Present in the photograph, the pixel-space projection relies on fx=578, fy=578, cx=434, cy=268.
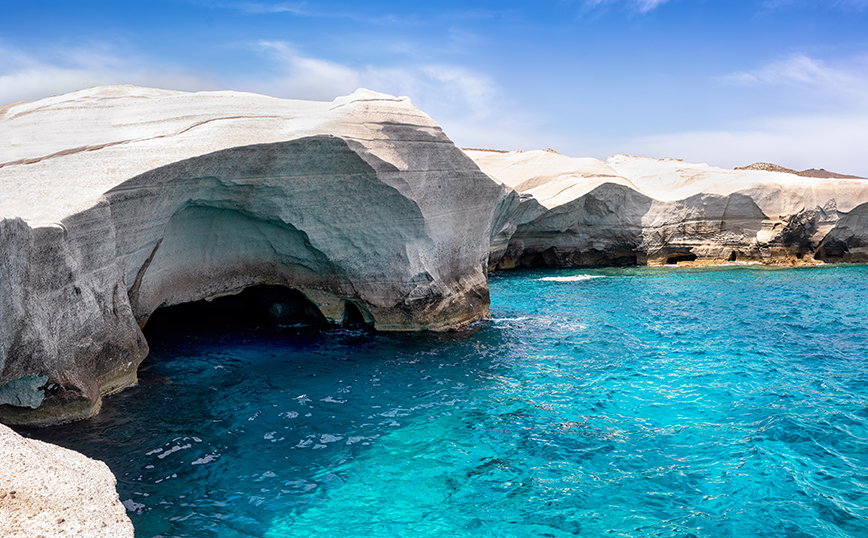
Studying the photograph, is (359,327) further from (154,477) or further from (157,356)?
(154,477)

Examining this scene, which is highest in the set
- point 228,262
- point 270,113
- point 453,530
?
point 270,113

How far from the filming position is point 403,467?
25.6 feet

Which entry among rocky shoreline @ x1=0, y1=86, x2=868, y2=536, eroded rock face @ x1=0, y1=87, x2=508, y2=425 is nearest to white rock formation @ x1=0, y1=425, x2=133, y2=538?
rocky shoreline @ x1=0, y1=86, x2=868, y2=536

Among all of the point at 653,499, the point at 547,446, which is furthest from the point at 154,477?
the point at 653,499

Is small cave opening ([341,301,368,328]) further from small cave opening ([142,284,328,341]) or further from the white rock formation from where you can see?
the white rock formation

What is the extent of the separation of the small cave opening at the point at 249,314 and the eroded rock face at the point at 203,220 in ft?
4.97

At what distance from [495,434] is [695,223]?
83.0 feet

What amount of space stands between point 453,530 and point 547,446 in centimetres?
253

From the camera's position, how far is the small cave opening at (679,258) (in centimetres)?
3108

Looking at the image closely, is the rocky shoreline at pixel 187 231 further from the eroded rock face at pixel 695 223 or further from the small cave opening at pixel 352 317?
the eroded rock face at pixel 695 223

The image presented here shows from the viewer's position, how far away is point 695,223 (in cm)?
3020

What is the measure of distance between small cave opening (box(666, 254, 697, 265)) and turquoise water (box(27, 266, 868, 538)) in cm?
1594

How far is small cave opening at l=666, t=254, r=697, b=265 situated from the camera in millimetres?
31083

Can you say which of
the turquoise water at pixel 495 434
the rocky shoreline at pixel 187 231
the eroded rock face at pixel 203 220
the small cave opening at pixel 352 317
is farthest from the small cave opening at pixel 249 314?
the eroded rock face at pixel 203 220
